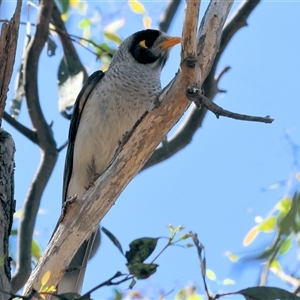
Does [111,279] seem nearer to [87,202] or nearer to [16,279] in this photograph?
[87,202]

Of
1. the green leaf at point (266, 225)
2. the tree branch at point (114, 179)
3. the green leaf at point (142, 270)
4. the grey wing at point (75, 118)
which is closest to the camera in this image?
the green leaf at point (142, 270)

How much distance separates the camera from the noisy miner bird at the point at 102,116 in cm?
332

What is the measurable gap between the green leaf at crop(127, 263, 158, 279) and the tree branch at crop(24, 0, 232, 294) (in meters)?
0.53

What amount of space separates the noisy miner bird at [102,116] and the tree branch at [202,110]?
11.4 inches

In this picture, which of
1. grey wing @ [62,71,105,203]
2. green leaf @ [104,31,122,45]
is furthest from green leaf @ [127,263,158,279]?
green leaf @ [104,31,122,45]

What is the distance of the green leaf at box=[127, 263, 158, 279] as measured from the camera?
5.32 feet

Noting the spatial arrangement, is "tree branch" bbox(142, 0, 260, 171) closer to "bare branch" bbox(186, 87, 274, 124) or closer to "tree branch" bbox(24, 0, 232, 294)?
"tree branch" bbox(24, 0, 232, 294)

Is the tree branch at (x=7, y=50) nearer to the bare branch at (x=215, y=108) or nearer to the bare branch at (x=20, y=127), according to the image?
the bare branch at (x=215, y=108)

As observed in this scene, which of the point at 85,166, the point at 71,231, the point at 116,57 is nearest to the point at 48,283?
the point at 71,231

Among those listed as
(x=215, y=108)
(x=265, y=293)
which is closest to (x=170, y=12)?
(x=215, y=108)

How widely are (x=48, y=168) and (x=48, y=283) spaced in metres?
1.66

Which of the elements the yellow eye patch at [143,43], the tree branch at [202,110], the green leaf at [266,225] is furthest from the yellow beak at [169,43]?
the green leaf at [266,225]

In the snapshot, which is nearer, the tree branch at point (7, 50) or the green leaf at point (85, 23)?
the tree branch at point (7, 50)

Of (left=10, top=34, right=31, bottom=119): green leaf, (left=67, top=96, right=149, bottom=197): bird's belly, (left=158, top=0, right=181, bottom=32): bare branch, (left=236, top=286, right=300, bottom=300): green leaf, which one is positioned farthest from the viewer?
(left=158, top=0, right=181, bottom=32): bare branch
